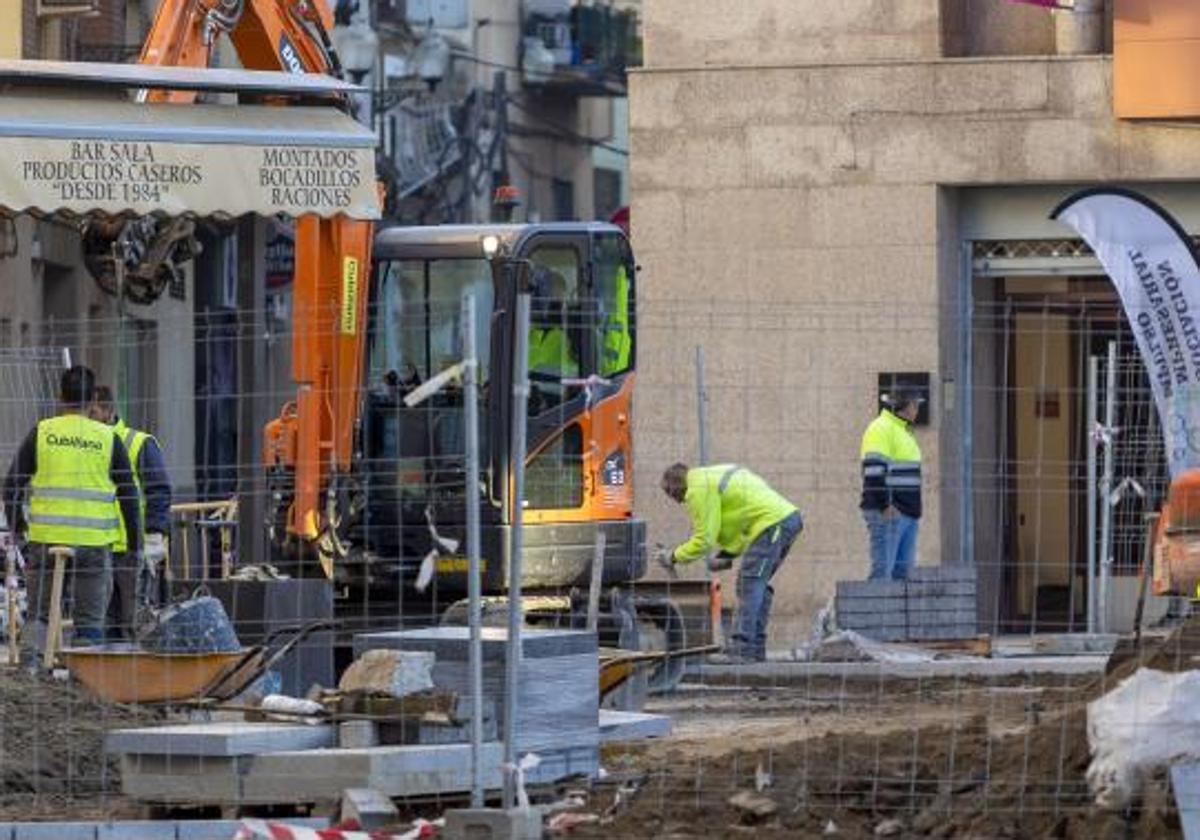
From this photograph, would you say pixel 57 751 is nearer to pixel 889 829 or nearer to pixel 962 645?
pixel 889 829

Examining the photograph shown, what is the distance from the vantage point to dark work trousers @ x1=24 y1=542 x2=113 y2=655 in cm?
1742

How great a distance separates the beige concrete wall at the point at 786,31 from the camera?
2578cm

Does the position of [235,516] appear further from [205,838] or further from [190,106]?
[205,838]

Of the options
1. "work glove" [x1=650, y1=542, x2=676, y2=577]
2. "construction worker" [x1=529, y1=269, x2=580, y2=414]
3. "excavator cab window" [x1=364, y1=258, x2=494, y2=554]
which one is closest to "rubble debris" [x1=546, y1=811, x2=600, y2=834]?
"excavator cab window" [x1=364, y1=258, x2=494, y2=554]

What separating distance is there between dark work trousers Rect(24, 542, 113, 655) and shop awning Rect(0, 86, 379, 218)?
2.05 meters

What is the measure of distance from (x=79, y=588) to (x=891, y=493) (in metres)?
6.51

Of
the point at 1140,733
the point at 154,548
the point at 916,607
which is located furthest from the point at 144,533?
the point at 1140,733

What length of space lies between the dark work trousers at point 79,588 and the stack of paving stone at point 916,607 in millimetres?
5226

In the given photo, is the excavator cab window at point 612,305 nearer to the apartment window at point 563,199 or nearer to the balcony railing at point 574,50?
the balcony railing at point 574,50

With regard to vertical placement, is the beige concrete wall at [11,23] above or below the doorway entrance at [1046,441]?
above

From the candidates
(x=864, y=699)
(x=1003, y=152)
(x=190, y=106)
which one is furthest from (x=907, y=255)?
(x=190, y=106)

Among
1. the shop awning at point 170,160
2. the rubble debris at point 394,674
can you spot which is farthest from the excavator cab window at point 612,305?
the rubble debris at point 394,674

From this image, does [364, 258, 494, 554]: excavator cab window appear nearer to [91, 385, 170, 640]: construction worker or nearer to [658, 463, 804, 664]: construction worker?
[658, 463, 804, 664]: construction worker

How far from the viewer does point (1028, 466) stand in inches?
997
